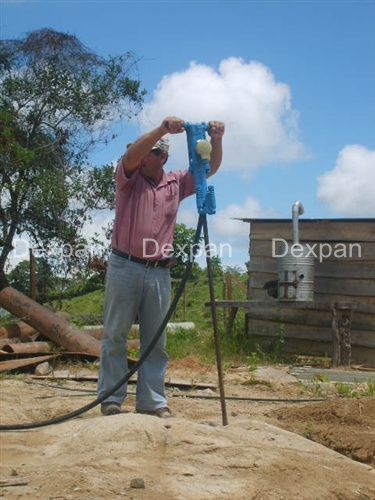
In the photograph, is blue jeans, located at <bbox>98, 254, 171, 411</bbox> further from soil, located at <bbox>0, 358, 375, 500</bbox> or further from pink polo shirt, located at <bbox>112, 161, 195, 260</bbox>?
soil, located at <bbox>0, 358, 375, 500</bbox>

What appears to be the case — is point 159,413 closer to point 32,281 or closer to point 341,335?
point 341,335

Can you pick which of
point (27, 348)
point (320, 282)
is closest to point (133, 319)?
point (27, 348)

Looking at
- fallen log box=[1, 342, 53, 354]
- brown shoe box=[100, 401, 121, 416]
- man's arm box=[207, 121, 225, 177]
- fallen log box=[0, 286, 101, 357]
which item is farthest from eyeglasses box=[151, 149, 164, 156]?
fallen log box=[1, 342, 53, 354]

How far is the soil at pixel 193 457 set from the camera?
337cm

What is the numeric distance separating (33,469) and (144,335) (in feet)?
4.88

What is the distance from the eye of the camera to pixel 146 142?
4.54 metres

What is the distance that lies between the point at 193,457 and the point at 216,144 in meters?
2.02

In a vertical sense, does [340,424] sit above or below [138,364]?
below

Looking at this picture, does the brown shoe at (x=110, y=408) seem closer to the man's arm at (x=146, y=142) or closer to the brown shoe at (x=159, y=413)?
the brown shoe at (x=159, y=413)

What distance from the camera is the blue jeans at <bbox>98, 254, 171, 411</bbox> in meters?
4.83

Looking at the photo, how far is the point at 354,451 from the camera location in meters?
4.50

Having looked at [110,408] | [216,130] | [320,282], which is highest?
[216,130]

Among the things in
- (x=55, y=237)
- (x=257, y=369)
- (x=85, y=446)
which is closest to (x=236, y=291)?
(x=55, y=237)

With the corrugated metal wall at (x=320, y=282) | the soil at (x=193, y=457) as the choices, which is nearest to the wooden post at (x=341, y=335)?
the corrugated metal wall at (x=320, y=282)
